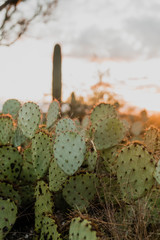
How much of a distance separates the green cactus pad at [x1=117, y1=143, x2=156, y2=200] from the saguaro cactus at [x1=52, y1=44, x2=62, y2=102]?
5.02 meters

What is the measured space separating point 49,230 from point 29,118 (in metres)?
1.20

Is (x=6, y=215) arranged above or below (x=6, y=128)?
below

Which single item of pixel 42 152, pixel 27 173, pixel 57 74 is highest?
pixel 57 74

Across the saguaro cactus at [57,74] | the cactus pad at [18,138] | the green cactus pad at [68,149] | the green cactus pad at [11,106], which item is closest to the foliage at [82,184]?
the green cactus pad at [68,149]

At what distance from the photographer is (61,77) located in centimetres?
706

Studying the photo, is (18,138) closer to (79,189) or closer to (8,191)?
(8,191)

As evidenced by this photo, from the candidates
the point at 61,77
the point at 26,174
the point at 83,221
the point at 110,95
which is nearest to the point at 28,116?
the point at 26,174

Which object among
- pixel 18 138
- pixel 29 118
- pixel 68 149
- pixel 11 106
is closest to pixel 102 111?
pixel 29 118

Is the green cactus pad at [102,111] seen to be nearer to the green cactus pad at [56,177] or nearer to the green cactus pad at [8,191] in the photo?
the green cactus pad at [56,177]

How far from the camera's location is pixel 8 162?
2.49 meters

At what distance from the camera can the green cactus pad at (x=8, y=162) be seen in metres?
2.49

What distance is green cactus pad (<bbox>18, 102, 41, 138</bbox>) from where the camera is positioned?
9.01 ft

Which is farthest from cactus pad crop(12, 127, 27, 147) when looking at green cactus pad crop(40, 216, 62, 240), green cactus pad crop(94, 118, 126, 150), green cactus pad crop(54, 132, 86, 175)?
green cactus pad crop(40, 216, 62, 240)

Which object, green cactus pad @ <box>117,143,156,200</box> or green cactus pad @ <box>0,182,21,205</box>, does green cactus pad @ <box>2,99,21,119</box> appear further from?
green cactus pad @ <box>117,143,156,200</box>
